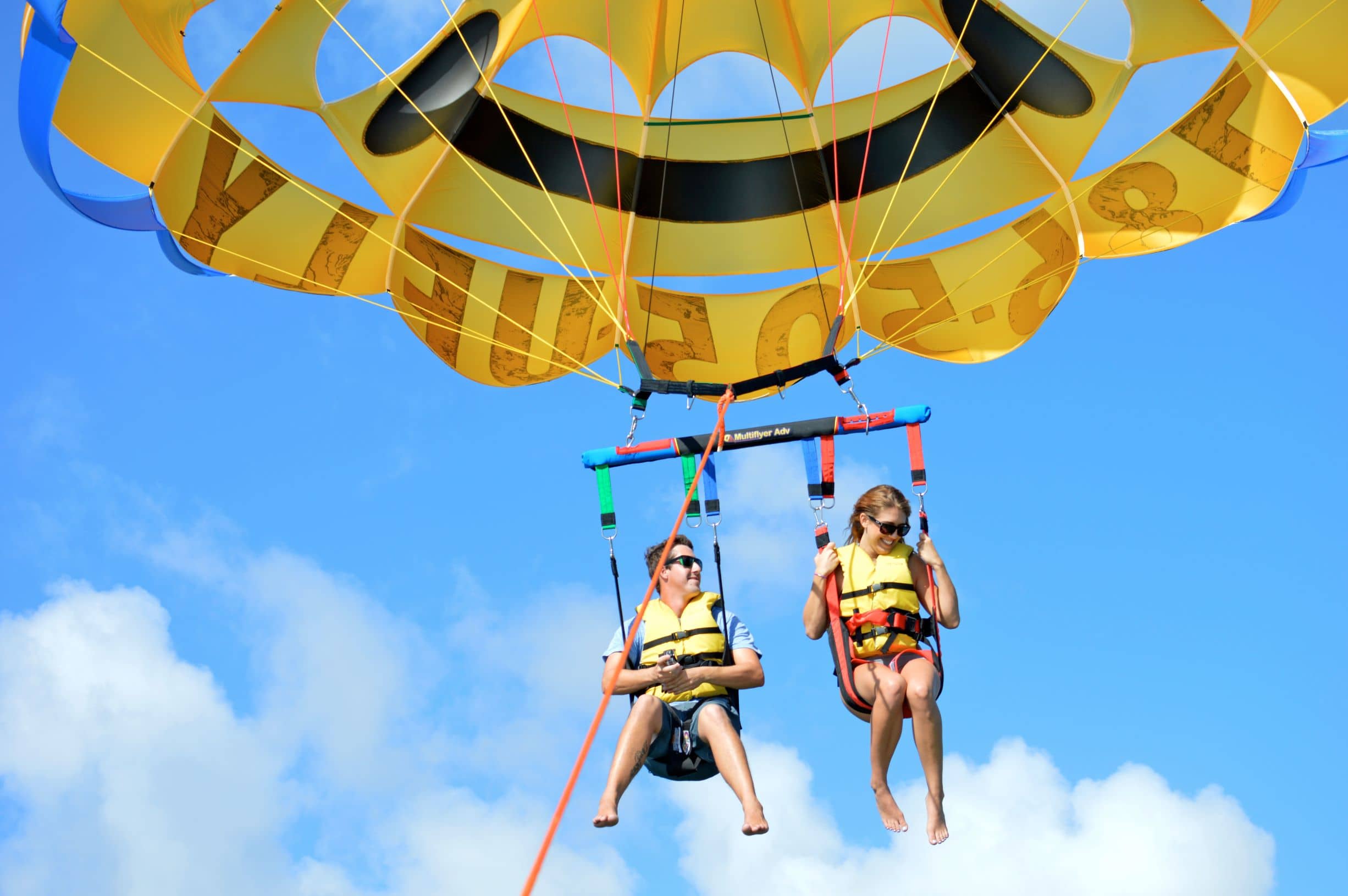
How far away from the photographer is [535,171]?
7691mm

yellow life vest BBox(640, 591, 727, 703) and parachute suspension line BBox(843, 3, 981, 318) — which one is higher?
parachute suspension line BBox(843, 3, 981, 318)

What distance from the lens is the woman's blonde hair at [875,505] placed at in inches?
238

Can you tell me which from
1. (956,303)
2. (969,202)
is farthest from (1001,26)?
(956,303)

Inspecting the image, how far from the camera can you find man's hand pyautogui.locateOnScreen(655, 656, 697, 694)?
18.7 ft

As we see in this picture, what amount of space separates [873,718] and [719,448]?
4.86 ft

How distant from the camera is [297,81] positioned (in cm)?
700

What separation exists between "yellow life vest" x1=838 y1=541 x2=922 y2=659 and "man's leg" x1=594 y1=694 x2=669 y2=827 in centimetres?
92

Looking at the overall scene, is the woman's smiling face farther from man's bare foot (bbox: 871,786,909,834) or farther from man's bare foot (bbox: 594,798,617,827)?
man's bare foot (bbox: 594,798,617,827)

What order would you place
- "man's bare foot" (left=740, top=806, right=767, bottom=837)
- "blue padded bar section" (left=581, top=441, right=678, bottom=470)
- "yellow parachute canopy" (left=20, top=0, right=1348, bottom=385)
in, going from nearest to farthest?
"man's bare foot" (left=740, top=806, right=767, bottom=837) < "blue padded bar section" (left=581, top=441, right=678, bottom=470) < "yellow parachute canopy" (left=20, top=0, right=1348, bottom=385)

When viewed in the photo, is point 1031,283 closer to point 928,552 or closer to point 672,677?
point 928,552

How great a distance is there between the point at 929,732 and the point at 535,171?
12.8 ft

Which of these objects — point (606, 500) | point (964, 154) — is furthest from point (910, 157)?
point (606, 500)

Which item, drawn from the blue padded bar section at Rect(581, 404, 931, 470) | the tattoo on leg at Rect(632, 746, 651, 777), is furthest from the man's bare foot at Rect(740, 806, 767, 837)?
the blue padded bar section at Rect(581, 404, 931, 470)

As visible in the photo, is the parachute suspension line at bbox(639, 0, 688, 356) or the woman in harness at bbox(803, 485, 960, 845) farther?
the parachute suspension line at bbox(639, 0, 688, 356)
